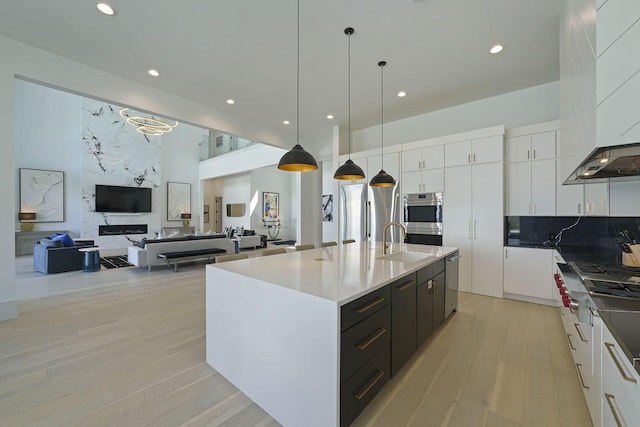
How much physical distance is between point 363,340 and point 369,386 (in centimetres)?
29

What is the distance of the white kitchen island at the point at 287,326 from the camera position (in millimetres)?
1352

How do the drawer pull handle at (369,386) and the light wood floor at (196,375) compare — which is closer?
the drawer pull handle at (369,386)

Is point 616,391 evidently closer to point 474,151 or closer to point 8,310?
point 474,151

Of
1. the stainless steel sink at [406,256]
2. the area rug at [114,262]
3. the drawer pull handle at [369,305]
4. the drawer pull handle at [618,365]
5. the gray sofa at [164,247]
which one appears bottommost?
the area rug at [114,262]

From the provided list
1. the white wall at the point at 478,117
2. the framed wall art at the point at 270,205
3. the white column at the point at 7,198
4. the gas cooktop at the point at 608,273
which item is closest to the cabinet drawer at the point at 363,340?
the gas cooktop at the point at 608,273

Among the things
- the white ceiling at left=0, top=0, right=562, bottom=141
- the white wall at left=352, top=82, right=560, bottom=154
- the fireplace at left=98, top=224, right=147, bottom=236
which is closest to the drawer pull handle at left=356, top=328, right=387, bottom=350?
the white ceiling at left=0, top=0, right=562, bottom=141

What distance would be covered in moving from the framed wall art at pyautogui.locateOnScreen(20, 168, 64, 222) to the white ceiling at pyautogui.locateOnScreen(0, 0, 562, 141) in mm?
7234

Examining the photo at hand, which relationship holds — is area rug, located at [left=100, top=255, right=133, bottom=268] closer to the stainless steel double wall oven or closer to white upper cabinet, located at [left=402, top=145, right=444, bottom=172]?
the stainless steel double wall oven

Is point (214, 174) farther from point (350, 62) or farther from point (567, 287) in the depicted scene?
point (567, 287)

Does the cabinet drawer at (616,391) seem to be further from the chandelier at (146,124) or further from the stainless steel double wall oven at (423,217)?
the chandelier at (146,124)

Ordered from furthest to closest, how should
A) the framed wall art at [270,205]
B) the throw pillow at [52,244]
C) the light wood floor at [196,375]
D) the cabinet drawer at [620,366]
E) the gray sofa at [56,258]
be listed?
the framed wall art at [270,205] → the throw pillow at [52,244] → the gray sofa at [56,258] → the light wood floor at [196,375] → the cabinet drawer at [620,366]

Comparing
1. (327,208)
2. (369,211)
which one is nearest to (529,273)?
(369,211)

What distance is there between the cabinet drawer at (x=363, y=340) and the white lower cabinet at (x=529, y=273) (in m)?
3.07

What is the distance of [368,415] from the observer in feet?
5.35
